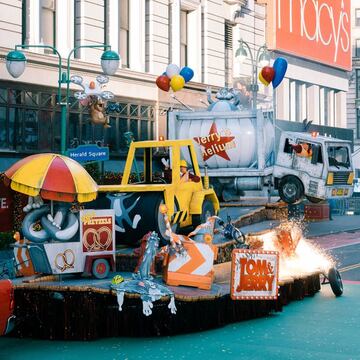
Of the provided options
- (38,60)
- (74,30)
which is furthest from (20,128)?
(74,30)

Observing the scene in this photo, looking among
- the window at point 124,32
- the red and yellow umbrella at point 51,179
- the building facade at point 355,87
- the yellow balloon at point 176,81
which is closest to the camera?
the red and yellow umbrella at point 51,179

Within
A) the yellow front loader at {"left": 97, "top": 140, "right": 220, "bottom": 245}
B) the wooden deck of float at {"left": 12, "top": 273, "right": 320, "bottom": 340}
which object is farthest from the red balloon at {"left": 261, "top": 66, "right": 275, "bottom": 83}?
the wooden deck of float at {"left": 12, "top": 273, "right": 320, "bottom": 340}

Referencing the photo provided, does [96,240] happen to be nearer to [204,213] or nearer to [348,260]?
[204,213]

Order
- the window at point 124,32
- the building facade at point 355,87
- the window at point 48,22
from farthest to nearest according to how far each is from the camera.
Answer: the building facade at point 355,87 < the window at point 124,32 < the window at point 48,22

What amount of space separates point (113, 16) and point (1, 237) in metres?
16.7

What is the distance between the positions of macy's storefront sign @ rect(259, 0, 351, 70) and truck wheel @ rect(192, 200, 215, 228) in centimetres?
3748

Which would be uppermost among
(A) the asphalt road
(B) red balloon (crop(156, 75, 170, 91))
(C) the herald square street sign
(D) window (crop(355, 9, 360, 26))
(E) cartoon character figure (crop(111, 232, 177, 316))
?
(D) window (crop(355, 9, 360, 26))

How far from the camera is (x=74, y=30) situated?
3588 cm

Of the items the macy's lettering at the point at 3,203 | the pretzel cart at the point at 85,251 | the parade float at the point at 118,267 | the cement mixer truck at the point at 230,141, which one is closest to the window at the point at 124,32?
the cement mixer truck at the point at 230,141

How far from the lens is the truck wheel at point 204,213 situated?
16.5 meters

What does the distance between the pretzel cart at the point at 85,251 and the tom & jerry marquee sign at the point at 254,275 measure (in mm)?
1981

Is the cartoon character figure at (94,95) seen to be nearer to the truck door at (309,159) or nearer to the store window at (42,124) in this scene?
the store window at (42,124)

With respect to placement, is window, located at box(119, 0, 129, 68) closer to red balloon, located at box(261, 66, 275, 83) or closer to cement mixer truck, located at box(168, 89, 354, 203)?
red balloon, located at box(261, 66, 275, 83)

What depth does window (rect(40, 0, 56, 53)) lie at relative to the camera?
113ft
